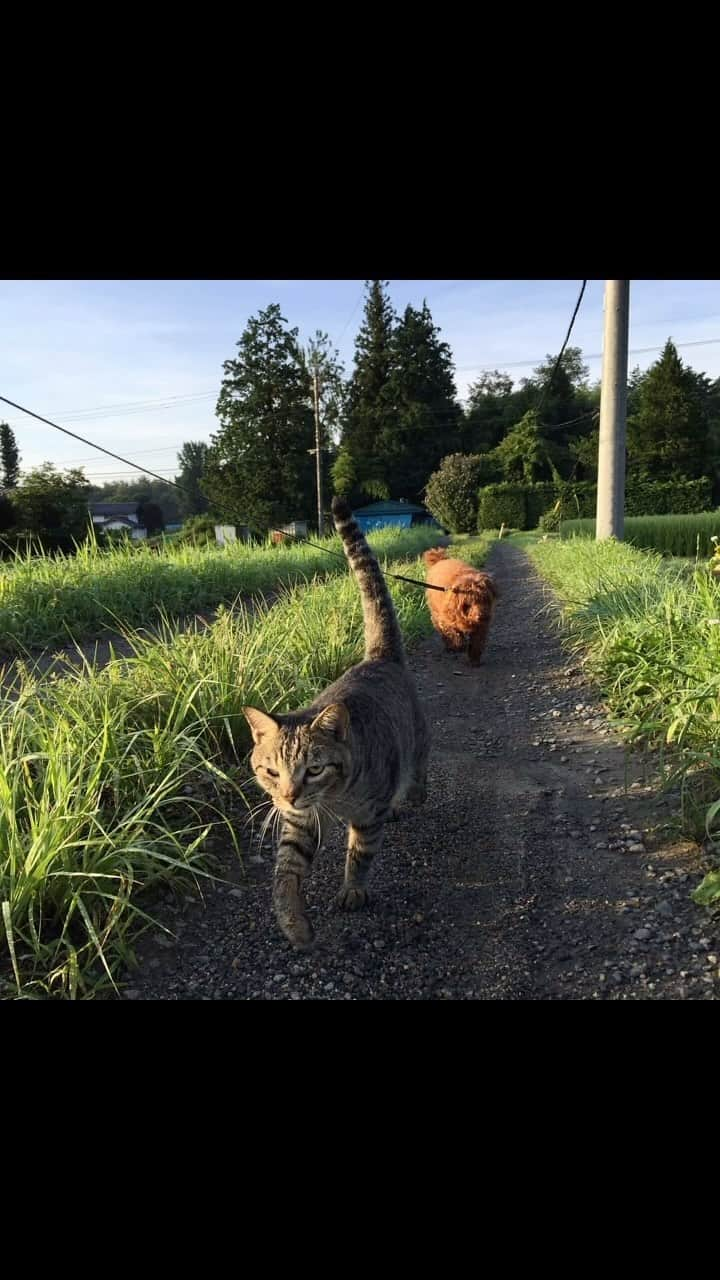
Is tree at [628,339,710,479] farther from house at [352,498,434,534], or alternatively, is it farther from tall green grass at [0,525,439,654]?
house at [352,498,434,534]

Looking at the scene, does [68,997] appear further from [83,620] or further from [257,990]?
[83,620]

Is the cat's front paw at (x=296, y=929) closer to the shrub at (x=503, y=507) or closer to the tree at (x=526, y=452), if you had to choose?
the tree at (x=526, y=452)

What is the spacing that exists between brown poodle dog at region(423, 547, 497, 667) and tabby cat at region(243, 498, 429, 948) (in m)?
2.75

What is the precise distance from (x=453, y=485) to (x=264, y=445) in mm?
3557

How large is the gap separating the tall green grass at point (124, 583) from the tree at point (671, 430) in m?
6.73

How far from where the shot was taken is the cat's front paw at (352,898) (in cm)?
221

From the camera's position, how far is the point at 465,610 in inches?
215

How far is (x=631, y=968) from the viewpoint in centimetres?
183

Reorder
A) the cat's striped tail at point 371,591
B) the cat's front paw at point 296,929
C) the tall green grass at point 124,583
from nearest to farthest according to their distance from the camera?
the cat's front paw at point 296,929
the cat's striped tail at point 371,591
the tall green grass at point 124,583

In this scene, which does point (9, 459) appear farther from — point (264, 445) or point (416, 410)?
point (416, 410)

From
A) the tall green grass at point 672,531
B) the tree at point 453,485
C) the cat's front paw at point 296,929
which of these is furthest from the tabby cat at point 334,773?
the tall green grass at point 672,531

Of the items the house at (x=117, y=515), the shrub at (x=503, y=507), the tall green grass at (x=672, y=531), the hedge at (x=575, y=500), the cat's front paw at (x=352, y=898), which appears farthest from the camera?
the tall green grass at (x=672, y=531)

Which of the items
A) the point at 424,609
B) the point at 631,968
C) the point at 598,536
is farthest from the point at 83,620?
the point at 598,536
